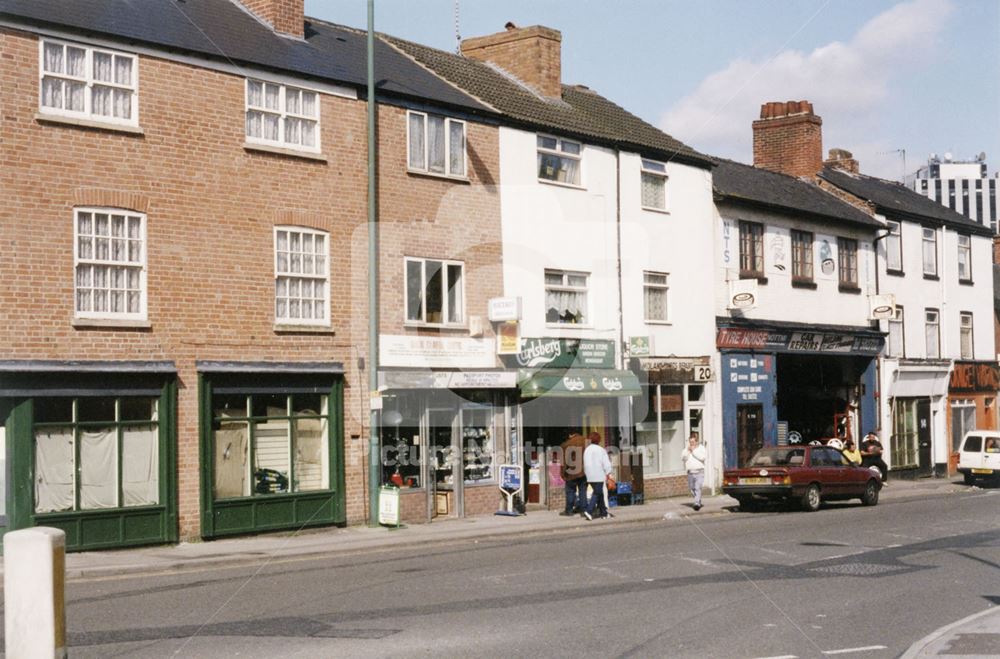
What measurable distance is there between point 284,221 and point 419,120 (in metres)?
4.20

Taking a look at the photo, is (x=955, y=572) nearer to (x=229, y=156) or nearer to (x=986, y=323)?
(x=229, y=156)

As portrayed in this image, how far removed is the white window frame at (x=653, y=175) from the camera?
29.9 metres

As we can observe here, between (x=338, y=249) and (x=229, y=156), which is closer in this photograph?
(x=229, y=156)

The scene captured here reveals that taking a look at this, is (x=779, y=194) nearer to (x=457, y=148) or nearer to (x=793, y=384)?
(x=793, y=384)

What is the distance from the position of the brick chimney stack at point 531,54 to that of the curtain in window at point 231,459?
13000mm

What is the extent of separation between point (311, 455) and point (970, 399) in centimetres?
3077

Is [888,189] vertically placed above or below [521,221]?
above

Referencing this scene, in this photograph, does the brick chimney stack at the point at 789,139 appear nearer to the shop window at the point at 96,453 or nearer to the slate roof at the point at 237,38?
the slate roof at the point at 237,38

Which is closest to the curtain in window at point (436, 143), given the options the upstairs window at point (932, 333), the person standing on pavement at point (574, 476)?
the person standing on pavement at point (574, 476)

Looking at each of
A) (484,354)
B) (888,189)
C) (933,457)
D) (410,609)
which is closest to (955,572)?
(410,609)

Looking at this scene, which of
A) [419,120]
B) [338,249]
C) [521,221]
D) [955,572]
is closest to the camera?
[955,572]

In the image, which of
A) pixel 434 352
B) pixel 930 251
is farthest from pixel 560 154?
pixel 930 251

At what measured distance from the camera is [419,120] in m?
24.5

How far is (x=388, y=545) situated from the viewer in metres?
19.9
